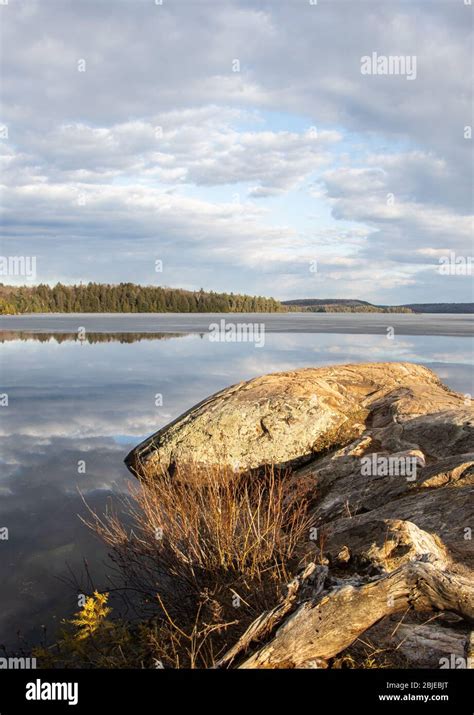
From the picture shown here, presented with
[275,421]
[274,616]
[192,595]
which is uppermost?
[275,421]

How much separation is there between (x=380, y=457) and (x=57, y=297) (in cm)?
15933

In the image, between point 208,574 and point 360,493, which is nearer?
point 208,574

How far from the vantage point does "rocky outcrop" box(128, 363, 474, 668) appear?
5684 mm

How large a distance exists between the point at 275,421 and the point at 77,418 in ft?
29.9

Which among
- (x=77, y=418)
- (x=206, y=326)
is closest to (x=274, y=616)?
(x=77, y=418)

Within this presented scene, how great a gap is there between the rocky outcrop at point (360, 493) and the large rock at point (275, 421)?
0.10ft

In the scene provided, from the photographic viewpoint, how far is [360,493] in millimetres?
10477

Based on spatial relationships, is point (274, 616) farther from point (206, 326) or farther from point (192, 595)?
point (206, 326)

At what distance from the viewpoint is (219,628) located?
19.9ft

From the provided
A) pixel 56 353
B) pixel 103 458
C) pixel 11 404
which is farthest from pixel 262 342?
pixel 103 458

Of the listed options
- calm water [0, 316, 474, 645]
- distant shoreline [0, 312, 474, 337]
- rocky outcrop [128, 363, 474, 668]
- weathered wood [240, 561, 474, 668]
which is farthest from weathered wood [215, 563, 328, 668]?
distant shoreline [0, 312, 474, 337]

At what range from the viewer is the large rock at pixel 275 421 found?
12812mm

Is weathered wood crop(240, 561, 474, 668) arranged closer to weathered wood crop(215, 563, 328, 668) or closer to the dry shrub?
weathered wood crop(215, 563, 328, 668)
